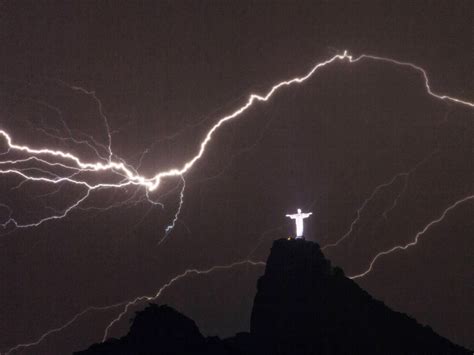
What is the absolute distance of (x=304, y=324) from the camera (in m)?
27.8

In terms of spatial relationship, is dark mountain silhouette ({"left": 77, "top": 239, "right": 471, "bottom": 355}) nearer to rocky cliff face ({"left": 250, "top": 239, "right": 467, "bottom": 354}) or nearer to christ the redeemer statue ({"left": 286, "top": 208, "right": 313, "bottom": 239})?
rocky cliff face ({"left": 250, "top": 239, "right": 467, "bottom": 354})

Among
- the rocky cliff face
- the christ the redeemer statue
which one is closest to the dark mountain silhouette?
the rocky cliff face

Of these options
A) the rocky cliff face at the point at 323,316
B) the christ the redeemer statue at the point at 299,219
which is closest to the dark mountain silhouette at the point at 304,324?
the rocky cliff face at the point at 323,316

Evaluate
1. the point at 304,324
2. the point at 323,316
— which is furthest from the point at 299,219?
the point at 304,324

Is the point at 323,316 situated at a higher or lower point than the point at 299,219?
lower

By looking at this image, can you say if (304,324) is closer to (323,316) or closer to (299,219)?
(323,316)

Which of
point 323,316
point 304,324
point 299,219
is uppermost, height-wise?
point 299,219

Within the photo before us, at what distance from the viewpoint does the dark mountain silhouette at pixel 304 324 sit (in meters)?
27.6

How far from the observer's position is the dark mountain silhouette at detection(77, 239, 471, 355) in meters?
27.6

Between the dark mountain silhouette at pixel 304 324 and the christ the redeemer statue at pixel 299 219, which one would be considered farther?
the dark mountain silhouette at pixel 304 324

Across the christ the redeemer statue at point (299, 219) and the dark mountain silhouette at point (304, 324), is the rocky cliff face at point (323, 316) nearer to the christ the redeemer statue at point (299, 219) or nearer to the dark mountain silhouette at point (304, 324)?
the dark mountain silhouette at point (304, 324)

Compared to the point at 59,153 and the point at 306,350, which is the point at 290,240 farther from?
the point at 59,153

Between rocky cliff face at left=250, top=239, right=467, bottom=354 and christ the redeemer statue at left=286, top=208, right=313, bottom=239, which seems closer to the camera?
christ the redeemer statue at left=286, top=208, right=313, bottom=239

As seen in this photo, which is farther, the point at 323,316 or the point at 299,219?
the point at 323,316
